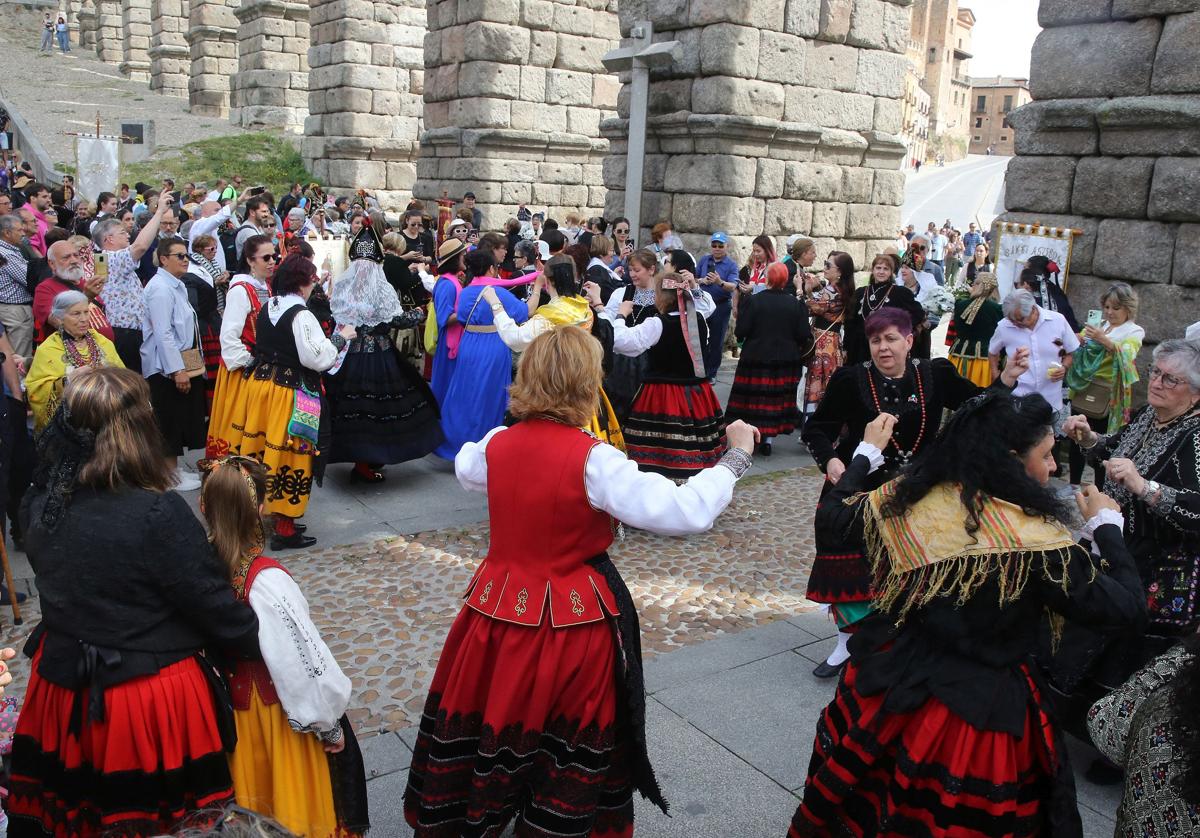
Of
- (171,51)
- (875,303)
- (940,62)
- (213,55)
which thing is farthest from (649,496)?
(940,62)

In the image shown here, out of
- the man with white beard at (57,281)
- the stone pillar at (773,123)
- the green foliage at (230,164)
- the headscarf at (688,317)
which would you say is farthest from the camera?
the green foliage at (230,164)

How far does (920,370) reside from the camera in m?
4.03

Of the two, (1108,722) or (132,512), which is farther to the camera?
(1108,722)

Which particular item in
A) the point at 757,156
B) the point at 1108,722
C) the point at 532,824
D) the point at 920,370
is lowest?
the point at 532,824

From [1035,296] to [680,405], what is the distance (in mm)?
2774

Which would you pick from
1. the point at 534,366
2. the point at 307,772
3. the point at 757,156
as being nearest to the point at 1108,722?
the point at 534,366

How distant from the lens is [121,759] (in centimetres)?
251

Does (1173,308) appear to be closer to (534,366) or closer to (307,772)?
(534,366)

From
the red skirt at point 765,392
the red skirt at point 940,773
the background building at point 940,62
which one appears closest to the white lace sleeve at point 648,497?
the red skirt at point 940,773

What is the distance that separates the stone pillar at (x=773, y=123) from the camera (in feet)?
35.9

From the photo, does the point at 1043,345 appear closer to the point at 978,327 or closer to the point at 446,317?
the point at 978,327

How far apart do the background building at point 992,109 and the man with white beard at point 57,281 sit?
4122 inches

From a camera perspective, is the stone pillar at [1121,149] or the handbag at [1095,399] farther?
the stone pillar at [1121,149]

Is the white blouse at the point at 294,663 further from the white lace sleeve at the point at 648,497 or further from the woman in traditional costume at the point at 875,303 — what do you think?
the woman in traditional costume at the point at 875,303
